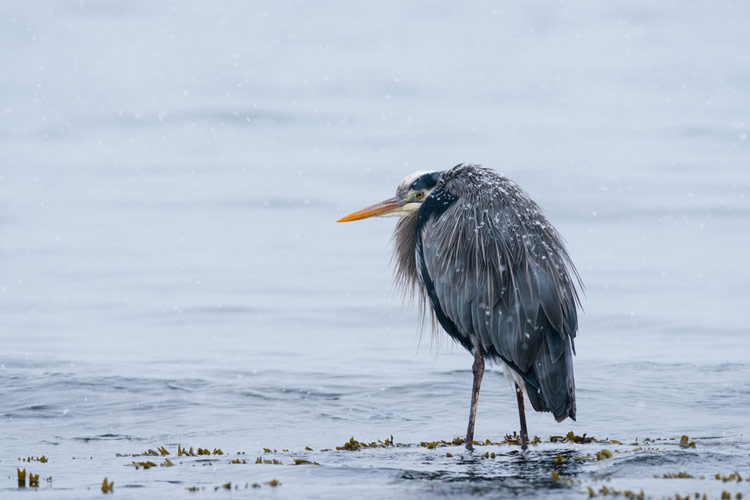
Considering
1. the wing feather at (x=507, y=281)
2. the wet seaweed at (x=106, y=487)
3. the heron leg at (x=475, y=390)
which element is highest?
the wing feather at (x=507, y=281)

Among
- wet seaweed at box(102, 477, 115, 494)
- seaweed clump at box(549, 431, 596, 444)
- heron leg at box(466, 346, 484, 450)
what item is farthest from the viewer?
seaweed clump at box(549, 431, 596, 444)

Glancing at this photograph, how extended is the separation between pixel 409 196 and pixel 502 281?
1.50 metres

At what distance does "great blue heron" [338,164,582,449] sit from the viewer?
6973 mm

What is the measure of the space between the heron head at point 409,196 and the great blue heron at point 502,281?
324mm

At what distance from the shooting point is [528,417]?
32.6 feet

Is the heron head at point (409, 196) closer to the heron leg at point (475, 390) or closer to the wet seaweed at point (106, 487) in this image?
the heron leg at point (475, 390)

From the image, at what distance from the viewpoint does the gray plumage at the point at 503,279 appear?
697 centimetres

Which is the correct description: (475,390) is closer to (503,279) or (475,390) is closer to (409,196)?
(503,279)

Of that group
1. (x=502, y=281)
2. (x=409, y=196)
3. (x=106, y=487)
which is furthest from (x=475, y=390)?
(x=106, y=487)

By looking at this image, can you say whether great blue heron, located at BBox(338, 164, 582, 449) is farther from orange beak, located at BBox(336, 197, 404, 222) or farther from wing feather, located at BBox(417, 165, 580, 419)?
orange beak, located at BBox(336, 197, 404, 222)

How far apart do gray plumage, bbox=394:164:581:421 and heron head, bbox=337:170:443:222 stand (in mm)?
432

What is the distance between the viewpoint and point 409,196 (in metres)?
8.30

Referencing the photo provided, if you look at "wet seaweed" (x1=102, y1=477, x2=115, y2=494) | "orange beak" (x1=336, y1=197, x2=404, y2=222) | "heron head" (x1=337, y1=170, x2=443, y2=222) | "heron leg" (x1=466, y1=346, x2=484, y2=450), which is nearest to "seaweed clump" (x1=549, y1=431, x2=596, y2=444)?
"heron leg" (x1=466, y1=346, x2=484, y2=450)

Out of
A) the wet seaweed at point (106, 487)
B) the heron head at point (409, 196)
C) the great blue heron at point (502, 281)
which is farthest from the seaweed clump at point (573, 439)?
the wet seaweed at point (106, 487)
